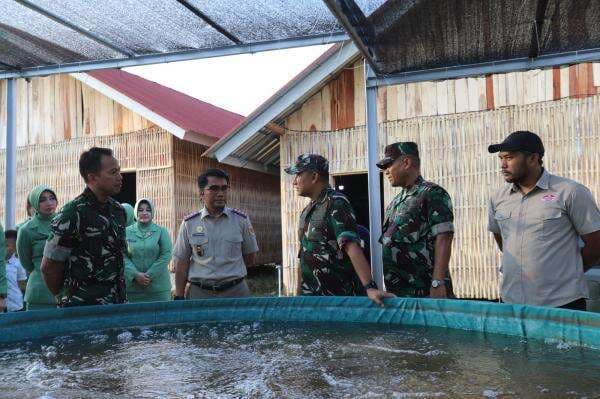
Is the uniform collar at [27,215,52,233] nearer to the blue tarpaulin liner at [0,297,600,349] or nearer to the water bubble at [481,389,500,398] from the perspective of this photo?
the blue tarpaulin liner at [0,297,600,349]

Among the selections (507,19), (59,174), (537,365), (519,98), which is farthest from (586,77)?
(59,174)

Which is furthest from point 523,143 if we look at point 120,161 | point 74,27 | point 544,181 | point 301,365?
point 120,161

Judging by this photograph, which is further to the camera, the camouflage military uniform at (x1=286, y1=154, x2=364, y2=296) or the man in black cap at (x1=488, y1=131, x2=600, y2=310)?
the camouflage military uniform at (x1=286, y1=154, x2=364, y2=296)

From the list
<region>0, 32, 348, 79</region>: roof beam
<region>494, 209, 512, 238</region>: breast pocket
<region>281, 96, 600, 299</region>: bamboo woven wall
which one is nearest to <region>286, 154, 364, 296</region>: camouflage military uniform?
<region>494, 209, 512, 238</region>: breast pocket

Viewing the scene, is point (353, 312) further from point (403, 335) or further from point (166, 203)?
point (166, 203)

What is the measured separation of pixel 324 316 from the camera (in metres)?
3.76

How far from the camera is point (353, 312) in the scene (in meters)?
3.69

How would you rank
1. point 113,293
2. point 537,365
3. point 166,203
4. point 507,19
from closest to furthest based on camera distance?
point 537,365 → point 113,293 → point 507,19 → point 166,203

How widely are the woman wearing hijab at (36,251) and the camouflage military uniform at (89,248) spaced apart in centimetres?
121

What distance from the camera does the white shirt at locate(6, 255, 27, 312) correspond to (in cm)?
594

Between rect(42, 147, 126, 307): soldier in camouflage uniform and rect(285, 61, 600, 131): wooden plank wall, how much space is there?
14.3 feet

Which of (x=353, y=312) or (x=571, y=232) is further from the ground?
(x=571, y=232)

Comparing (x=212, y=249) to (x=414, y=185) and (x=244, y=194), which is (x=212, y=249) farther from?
(x=244, y=194)

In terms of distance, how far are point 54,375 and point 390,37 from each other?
3.12 metres
